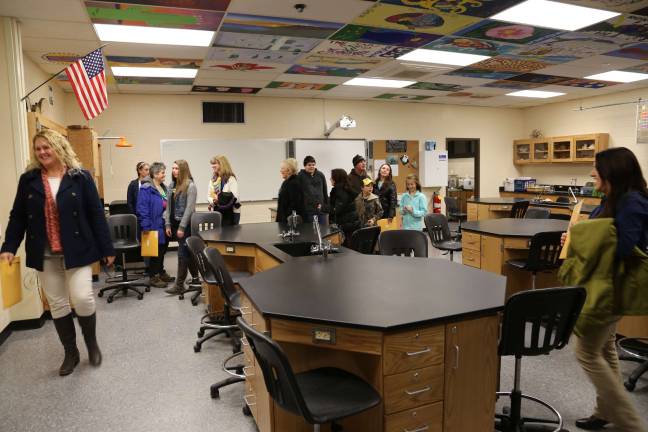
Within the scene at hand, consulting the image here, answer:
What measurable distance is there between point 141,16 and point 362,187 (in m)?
2.90

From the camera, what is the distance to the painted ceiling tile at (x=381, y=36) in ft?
15.1

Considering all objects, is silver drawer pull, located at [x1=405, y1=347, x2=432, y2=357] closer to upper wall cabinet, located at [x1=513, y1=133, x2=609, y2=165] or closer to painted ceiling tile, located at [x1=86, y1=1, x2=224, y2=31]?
painted ceiling tile, located at [x1=86, y1=1, x2=224, y2=31]

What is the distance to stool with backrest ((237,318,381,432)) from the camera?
1507mm

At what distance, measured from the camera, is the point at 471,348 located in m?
1.87

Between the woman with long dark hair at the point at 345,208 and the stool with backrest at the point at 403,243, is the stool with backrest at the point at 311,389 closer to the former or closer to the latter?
the stool with backrest at the point at 403,243

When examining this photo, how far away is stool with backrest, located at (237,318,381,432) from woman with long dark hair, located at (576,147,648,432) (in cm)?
124

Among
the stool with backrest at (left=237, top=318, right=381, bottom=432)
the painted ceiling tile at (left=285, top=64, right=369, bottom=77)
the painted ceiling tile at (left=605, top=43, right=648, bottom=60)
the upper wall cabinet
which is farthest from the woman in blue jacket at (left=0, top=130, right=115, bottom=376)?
the upper wall cabinet

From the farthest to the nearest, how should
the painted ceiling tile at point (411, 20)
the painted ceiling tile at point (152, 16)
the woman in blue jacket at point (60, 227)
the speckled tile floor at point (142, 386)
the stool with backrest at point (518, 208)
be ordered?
the stool with backrest at point (518, 208)
the painted ceiling tile at point (411, 20)
the painted ceiling tile at point (152, 16)
the woman in blue jacket at point (60, 227)
the speckled tile floor at point (142, 386)

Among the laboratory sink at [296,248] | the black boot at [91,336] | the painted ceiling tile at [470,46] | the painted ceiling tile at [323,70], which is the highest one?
the painted ceiling tile at [470,46]

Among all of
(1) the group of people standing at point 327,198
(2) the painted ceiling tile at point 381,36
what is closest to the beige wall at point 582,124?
(2) the painted ceiling tile at point 381,36

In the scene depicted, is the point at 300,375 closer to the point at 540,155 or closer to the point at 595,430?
the point at 595,430

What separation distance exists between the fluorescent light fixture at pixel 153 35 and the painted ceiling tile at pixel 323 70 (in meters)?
1.60

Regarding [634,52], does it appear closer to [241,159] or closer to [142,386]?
[241,159]

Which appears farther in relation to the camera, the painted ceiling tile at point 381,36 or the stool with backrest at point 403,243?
the painted ceiling tile at point 381,36
